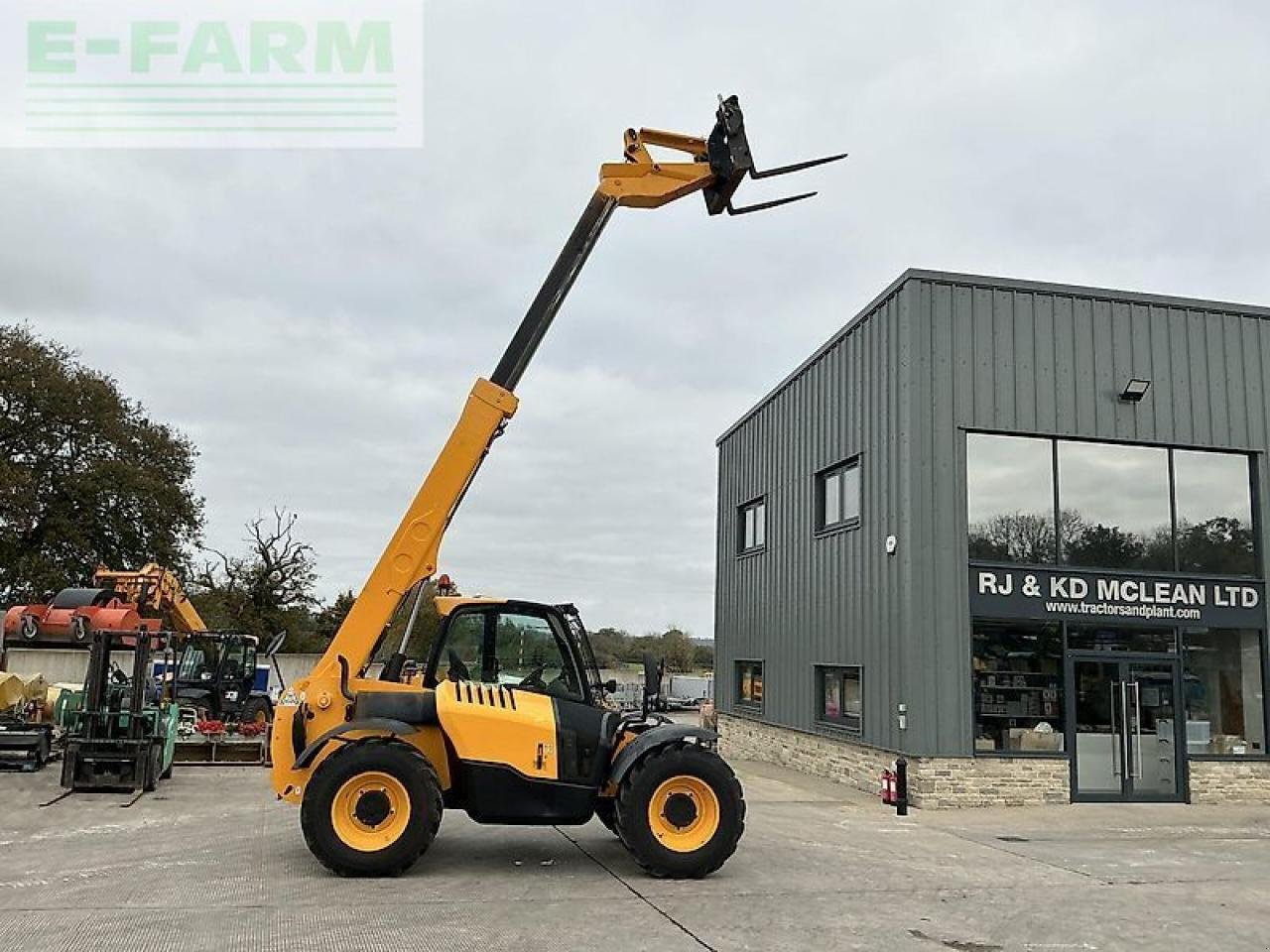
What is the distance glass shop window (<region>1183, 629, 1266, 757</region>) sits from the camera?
15.5 m

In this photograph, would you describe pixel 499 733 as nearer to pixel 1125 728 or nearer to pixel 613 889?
pixel 613 889

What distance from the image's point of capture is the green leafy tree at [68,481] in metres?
33.8

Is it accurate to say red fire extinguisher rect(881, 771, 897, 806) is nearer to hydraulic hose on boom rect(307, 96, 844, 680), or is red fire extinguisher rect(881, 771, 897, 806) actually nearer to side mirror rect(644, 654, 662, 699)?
side mirror rect(644, 654, 662, 699)

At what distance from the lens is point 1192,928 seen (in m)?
7.87

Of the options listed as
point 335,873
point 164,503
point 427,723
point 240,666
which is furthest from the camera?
point 164,503

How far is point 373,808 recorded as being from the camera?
8820 millimetres

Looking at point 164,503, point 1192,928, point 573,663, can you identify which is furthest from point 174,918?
point 164,503

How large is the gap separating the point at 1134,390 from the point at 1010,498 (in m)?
2.40

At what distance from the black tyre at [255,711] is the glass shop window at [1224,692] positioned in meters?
16.5

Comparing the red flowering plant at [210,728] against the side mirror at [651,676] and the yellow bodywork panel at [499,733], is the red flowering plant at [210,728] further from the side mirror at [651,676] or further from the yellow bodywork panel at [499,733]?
the side mirror at [651,676]

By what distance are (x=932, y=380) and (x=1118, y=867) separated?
22.7ft

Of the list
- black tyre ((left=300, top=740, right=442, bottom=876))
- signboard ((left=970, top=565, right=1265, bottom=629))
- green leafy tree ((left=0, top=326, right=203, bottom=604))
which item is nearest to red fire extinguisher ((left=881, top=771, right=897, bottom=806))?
signboard ((left=970, top=565, right=1265, bottom=629))

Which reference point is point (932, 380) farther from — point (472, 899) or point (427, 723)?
point (472, 899)

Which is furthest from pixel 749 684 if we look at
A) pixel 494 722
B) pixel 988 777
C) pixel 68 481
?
pixel 68 481
